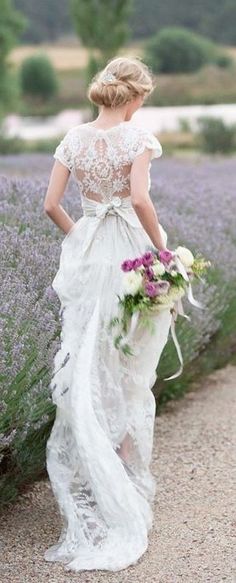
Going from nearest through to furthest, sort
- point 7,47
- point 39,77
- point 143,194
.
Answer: point 143,194 → point 7,47 → point 39,77

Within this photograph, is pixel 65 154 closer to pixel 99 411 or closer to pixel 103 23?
pixel 99 411

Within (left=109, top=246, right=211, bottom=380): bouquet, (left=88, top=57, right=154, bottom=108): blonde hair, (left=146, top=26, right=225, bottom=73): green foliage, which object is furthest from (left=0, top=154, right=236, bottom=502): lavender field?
(left=146, top=26, right=225, bottom=73): green foliage

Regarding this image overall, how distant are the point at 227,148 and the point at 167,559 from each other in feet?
60.8

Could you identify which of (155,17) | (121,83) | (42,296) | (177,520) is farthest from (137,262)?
(155,17)

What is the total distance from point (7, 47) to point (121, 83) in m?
25.8

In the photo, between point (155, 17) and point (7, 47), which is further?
point (155, 17)

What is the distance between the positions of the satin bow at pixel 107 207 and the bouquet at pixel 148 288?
220 millimetres

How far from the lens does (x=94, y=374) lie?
13.0ft

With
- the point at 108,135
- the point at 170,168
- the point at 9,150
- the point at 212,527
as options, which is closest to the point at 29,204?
the point at 108,135

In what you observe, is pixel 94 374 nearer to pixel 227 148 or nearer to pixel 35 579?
pixel 35 579

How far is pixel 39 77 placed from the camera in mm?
45062

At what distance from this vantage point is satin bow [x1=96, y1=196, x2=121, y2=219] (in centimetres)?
401

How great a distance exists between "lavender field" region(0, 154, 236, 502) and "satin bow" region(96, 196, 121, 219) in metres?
0.41

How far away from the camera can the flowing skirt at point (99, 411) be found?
389 centimetres
